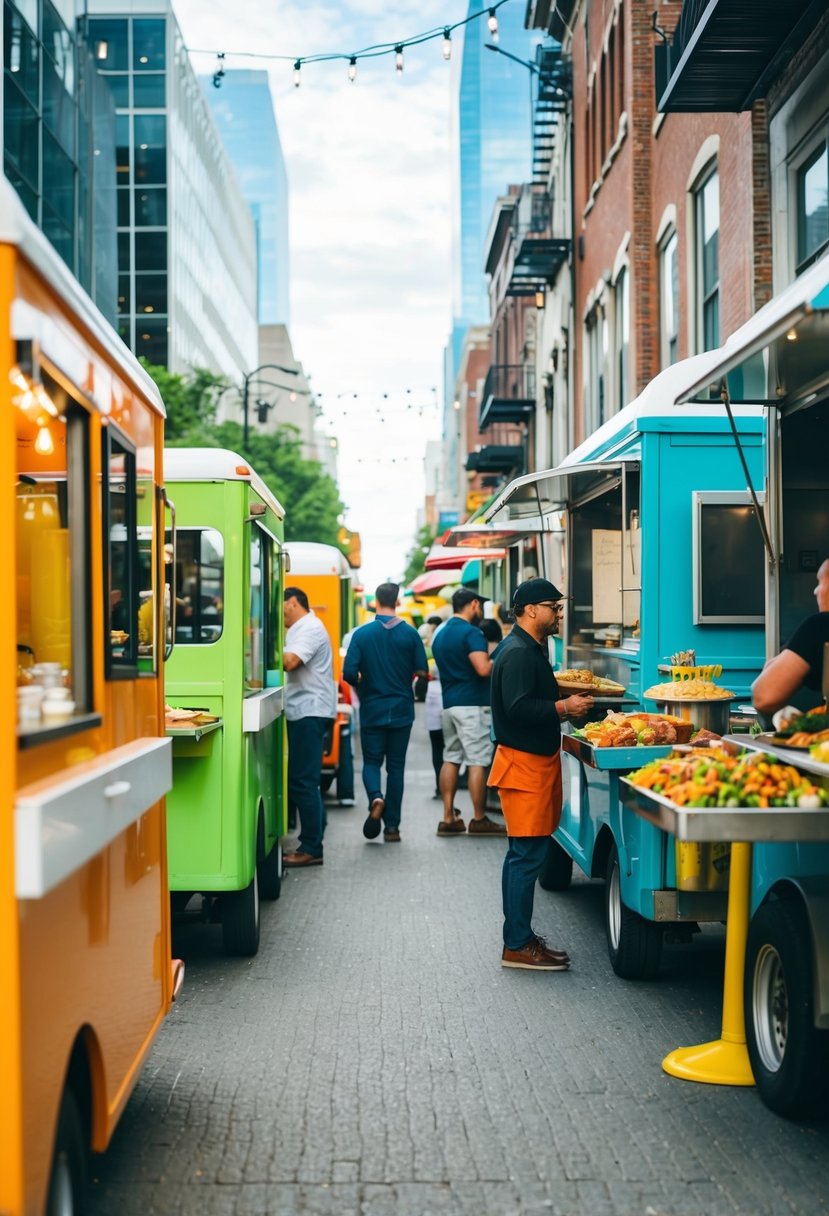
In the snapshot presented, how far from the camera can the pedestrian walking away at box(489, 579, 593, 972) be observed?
26.1ft

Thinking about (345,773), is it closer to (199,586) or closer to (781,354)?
(199,586)

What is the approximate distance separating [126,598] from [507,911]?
3.84m

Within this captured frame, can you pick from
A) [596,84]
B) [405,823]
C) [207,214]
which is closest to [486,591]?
[596,84]

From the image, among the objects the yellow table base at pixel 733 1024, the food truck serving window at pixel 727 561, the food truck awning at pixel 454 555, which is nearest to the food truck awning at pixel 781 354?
the food truck serving window at pixel 727 561

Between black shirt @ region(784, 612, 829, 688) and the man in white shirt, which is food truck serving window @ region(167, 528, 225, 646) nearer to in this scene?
the man in white shirt

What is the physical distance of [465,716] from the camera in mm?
13242

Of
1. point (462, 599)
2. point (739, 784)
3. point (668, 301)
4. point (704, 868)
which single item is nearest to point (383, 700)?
point (462, 599)

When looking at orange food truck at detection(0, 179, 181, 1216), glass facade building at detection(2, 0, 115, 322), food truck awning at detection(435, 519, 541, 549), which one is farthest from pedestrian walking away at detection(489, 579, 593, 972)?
glass facade building at detection(2, 0, 115, 322)

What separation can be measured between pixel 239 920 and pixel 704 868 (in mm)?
2707

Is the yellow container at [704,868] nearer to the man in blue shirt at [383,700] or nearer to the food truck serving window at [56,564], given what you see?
the food truck serving window at [56,564]

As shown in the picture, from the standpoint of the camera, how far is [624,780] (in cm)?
600

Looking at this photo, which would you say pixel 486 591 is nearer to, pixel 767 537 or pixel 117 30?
pixel 767 537

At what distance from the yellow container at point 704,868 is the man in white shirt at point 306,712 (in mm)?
4622

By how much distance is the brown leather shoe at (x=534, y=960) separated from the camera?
791 centimetres
